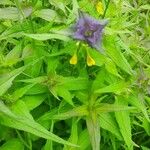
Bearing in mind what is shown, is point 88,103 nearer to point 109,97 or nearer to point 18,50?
point 109,97

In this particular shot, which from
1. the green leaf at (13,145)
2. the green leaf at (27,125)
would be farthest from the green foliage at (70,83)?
the green leaf at (27,125)

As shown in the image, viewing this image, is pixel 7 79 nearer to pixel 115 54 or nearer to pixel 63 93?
pixel 63 93

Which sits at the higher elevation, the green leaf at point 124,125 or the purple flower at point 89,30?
the purple flower at point 89,30

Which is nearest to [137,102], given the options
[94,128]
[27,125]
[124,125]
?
[124,125]

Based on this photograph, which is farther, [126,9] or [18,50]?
[126,9]

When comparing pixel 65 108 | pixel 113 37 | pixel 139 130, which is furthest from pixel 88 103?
pixel 139 130

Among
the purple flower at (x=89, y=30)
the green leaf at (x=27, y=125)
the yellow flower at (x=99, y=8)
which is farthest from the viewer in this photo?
the yellow flower at (x=99, y=8)

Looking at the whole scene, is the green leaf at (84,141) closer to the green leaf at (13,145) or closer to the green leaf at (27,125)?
the green leaf at (13,145)

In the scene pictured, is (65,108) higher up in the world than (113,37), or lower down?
lower down
